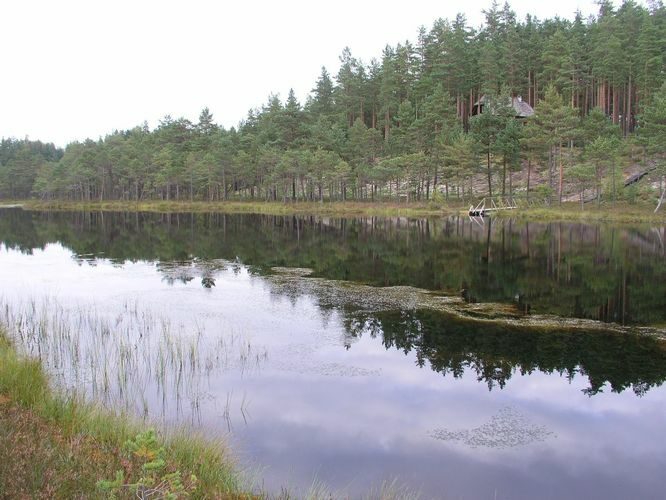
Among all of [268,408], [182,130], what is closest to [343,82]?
[182,130]

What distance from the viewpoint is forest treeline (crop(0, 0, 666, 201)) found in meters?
65.9

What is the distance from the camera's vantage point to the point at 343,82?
106312 millimetres

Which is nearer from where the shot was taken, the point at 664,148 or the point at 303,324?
the point at 303,324

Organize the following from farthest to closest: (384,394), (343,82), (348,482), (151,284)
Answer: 1. (343,82)
2. (151,284)
3. (384,394)
4. (348,482)

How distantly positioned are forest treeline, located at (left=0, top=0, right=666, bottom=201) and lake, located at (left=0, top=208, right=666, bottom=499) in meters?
37.9

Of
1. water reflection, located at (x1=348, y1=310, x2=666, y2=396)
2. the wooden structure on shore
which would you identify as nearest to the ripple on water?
water reflection, located at (x1=348, y1=310, x2=666, y2=396)

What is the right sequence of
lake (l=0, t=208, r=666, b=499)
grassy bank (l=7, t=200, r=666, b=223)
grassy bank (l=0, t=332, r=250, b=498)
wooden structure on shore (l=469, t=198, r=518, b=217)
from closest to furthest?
grassy bank (l=0, t=332, r=250, b=498) < lake (l=0, t=208, r=666, b=499) < grassy bank (l=7, t=200, r=666, b=223) < wooden structure on shore (l=469, t=198, r=518, b=217)

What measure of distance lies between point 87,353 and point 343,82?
324ft

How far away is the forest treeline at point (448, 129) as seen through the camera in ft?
216

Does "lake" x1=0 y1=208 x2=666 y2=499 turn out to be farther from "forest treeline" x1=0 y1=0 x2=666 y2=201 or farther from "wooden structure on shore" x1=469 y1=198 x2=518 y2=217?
"forest treeline" x1=0 y1=0 x2=666 y2=201

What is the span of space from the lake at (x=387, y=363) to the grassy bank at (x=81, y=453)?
4.30 feet

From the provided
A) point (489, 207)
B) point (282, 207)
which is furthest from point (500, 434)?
point (282, 207)

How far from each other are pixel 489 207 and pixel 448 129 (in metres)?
13.3

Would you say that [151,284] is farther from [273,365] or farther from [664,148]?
[664,148]
